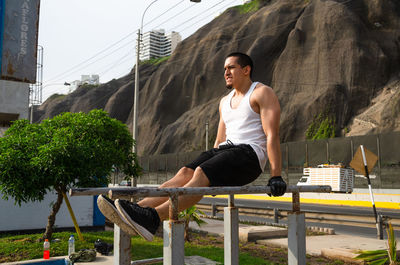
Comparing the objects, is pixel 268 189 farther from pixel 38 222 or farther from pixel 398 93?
pixel 398 93

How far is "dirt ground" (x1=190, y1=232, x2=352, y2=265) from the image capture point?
8.24m

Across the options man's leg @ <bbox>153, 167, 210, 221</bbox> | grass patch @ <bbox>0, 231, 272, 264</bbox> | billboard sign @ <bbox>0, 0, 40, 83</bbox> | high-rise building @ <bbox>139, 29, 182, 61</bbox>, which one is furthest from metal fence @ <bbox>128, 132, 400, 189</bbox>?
high-rise building @ <bbox>139, 29, 182, 61</bbox>

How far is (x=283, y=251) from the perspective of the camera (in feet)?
31.3

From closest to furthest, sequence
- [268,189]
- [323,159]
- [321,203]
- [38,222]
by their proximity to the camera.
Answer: [268,189] → [38,222] → [321,203] → [323,159]

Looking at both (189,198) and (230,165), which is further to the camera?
(230,165)

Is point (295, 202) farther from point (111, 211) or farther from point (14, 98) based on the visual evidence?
point (14, 98)

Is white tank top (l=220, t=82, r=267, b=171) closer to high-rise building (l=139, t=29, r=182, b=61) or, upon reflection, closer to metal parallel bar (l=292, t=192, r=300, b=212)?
metal parallel bar (l=292, t=192, r=300, b=212)

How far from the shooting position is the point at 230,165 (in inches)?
135

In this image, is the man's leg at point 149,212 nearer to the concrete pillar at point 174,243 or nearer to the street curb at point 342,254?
the concrete pillar at point 174,243

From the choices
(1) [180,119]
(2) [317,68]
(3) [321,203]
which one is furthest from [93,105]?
→ (3) [321,203]

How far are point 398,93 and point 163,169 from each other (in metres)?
25.3

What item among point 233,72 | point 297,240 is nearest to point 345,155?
point 233,72

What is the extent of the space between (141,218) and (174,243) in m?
0.33

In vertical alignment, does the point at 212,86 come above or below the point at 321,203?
above
